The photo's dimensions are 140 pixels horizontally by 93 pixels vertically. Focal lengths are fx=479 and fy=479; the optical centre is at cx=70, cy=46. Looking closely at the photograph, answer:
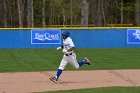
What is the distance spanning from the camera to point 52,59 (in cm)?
2511

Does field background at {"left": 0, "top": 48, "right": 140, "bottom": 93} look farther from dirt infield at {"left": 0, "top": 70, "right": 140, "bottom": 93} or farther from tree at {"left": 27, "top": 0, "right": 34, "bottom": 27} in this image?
tree at {"left": 27, "top": 0, "right": 34, "bottom": 27}

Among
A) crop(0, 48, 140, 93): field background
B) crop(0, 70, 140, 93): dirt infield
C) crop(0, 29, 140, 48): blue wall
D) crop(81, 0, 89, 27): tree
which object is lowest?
crop(0, 70, 140, 93): dirt infield

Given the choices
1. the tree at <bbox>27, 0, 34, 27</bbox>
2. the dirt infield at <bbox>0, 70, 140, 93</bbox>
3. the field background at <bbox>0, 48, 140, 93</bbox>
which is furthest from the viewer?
the tree at <bbox>27, 0, 34, 27</bbox>

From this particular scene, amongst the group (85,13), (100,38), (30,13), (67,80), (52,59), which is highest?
(30,13)

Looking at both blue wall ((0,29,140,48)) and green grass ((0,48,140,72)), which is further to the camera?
blue wall ((0,29,140,48))

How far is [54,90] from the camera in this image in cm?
1434

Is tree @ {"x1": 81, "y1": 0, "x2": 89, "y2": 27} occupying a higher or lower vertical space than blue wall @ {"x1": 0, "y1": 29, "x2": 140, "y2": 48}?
higher

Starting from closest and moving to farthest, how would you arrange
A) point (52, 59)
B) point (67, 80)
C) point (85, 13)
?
point (67, 80) < point (52, 59) < point (85, 13)

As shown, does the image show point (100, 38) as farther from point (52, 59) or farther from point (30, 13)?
point (30, 13)

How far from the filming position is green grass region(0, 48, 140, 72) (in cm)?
2136

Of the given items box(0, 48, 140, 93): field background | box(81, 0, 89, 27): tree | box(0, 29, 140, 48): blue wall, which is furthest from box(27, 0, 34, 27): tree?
box(0, 48, 140, 93): field background

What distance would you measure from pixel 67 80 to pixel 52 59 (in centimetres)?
814

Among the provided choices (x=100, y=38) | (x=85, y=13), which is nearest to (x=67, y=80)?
(x=100, y=38)

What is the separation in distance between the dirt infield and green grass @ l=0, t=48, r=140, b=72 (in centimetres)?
174
